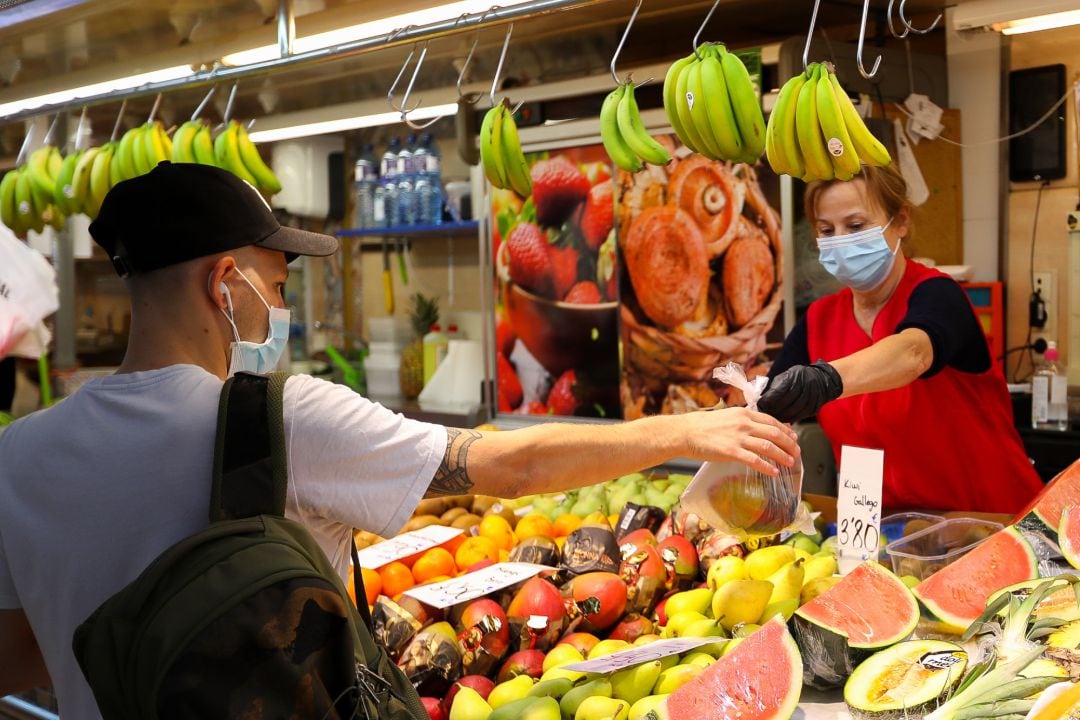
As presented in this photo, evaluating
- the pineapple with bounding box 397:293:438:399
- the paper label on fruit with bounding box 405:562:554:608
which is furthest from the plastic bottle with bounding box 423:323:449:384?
the paper label on fruit with bounding box 405:562:554:608

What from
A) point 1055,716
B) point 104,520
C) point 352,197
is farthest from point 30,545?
point 352,197

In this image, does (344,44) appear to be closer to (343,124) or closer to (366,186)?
(343,124)

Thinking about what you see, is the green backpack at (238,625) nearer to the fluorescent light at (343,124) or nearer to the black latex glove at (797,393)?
the black latex glove at (797,393)

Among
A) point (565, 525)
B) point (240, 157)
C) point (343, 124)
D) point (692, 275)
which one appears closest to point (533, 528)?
point (565, 525)

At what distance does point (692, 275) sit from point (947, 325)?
2.20m

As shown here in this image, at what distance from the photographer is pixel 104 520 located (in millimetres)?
1378

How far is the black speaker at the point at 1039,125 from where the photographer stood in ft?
17.2

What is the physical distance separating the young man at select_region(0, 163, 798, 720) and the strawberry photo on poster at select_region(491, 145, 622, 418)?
3532 mm

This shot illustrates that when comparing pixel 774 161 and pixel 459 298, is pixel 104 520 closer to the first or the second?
pixel 774 161

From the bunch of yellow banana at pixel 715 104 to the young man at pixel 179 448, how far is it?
896 millimetres

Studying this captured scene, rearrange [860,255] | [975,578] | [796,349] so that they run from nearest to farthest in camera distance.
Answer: [975,578], [860,255], [796,349]

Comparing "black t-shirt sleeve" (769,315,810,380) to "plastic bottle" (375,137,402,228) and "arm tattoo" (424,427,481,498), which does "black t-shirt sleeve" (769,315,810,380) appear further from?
"plastic bottle" (375,137,402,228)

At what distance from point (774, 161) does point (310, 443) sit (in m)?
1.29

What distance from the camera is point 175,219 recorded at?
151 cm
